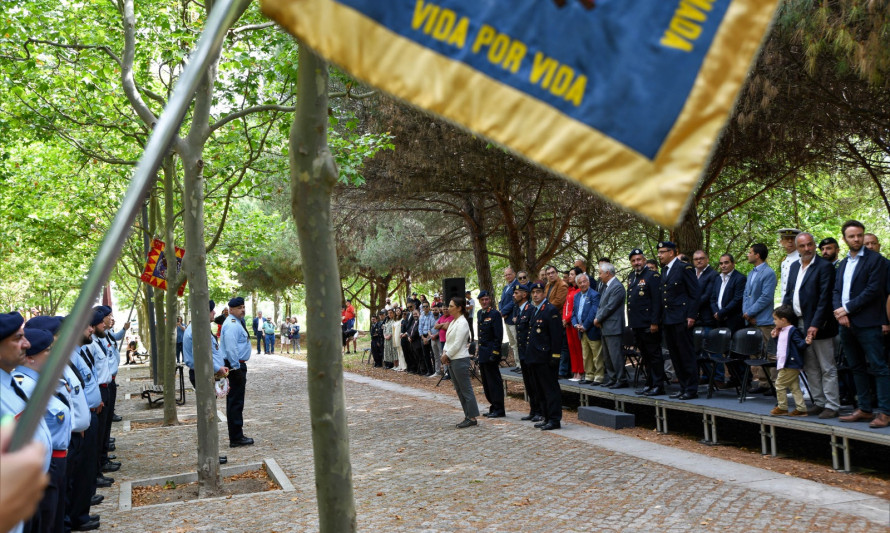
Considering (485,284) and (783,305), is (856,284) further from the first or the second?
(485,284)

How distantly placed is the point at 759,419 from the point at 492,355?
4.94 meters

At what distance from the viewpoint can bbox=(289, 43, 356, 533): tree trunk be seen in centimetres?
487

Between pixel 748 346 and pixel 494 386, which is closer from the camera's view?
pixel 748 346

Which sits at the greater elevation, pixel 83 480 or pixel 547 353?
pixel 547 353

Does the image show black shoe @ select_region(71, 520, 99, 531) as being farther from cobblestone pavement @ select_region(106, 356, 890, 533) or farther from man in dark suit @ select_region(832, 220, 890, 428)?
man in dark suit @ select_region(832, 220, 890, 428)

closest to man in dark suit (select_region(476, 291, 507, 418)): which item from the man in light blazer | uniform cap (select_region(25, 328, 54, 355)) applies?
the man in light blazer

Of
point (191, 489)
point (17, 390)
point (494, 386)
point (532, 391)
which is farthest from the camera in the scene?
point (494, 386)

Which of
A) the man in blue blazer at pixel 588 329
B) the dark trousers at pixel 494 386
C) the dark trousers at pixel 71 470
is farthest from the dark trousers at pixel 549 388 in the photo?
the dark trousers at pixel 71 470

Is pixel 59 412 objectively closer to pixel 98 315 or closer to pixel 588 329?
pixel 98 315

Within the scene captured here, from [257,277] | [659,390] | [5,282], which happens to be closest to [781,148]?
[659,390]

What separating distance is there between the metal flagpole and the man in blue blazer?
12419mm

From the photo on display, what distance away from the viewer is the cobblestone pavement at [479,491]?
704cm

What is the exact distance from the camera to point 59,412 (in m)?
5.62

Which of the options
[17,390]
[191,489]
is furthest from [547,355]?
[17,390]
